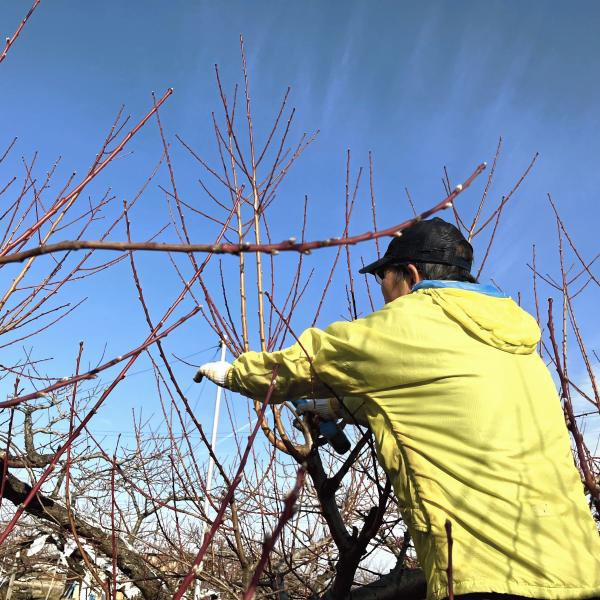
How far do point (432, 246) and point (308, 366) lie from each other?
67cm

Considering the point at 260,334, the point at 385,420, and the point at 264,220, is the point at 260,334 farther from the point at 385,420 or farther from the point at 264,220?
the point at 385,420

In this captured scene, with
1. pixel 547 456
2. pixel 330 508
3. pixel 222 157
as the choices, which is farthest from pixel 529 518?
pixel 222 157

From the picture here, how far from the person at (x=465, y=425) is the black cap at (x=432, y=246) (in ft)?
0.68

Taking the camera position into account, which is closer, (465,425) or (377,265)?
(465,425)

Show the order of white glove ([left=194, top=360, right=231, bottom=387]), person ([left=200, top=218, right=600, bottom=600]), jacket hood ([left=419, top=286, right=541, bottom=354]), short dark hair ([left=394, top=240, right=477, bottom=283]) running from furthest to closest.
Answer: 1. short dark hair ([left=394, top=240, right=477, bottom=283])
2. white glove ([left=194, top=360, right=231, bottom=387])
3. jacket hood ([left=419, top=286, right=541, bottom=354])
4. person ([left=200, top=218, right=600, bottom=600])

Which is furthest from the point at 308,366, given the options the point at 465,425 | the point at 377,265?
the point at 377,265

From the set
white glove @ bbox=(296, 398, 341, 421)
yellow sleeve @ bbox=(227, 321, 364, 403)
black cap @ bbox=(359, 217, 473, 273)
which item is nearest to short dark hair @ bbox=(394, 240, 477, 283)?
black cap @ bbox=(359, 217, 473, 273)

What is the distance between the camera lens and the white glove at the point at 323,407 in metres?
2.03

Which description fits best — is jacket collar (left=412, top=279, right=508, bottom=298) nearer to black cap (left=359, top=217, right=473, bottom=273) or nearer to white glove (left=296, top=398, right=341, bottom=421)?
black cap (left=359, top=217, right=473, bottom=273)

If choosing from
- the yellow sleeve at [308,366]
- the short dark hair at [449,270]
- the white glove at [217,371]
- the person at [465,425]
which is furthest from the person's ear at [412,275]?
the white glove at [217,371]

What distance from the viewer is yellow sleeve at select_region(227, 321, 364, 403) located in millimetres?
1577

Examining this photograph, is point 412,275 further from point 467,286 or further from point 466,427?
point 466,427

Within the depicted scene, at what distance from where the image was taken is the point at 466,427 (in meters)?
1.42

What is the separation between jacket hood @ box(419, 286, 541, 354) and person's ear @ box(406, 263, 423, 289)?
0.27 meters
